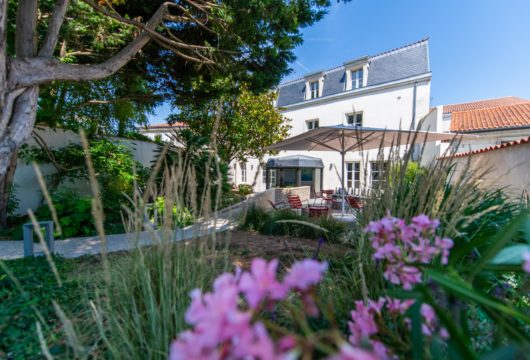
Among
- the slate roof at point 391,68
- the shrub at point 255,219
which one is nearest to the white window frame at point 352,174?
the slate roof at point 391,68

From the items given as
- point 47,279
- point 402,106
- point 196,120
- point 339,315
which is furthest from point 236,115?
point 339,315

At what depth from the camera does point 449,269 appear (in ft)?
2.46

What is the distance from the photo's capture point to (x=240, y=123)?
39.8 ft

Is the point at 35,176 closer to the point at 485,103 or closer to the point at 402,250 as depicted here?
the point at 402,250

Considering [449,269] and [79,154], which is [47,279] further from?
[79,154]

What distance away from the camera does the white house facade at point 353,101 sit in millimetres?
12648

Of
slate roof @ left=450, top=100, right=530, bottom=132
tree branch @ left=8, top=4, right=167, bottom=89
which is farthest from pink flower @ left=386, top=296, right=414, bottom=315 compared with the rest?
slate roof @ left=450, top=100, right=530, bottom=132

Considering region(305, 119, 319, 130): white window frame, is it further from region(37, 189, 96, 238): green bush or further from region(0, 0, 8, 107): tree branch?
region(0, 0, 8, 107): tree branch

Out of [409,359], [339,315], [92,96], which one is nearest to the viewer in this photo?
[409,359]

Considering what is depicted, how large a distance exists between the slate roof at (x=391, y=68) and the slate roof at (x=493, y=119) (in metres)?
3.18

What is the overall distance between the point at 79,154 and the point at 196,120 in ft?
20.1

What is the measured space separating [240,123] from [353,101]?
7189 millimetres

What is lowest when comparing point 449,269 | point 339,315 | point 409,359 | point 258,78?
point 339,315

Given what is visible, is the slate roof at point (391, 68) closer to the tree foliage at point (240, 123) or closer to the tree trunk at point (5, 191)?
the tree foliage at point (240, 123)
